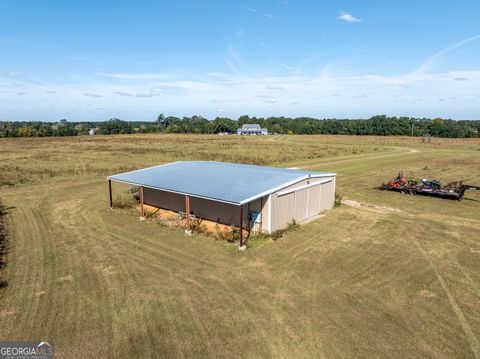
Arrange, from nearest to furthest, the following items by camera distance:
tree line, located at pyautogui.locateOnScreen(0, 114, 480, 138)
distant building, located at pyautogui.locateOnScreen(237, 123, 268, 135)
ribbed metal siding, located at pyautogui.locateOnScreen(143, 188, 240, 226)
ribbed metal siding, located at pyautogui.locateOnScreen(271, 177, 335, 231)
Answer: ribbed metal siding, located at pyautogui.locateOnScreen(271, 177, 335, 231) < ribbed metal siding, located at pyautogui.locateOnScreen(143, 188, 240, 226) < tree line, located at pyautogui.locateOnScreen(0, 114, 480, 138) < distant building, located at pyautogui.locateOnScreen(237, 123, 268, 135)

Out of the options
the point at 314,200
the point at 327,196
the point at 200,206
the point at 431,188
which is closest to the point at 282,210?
the point at 314,200

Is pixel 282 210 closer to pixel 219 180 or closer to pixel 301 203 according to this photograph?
pixel 301 203

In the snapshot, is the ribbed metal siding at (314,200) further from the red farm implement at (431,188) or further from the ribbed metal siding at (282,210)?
the red farm implement at (431,188)

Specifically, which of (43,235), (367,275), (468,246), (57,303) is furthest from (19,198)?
(468,246)

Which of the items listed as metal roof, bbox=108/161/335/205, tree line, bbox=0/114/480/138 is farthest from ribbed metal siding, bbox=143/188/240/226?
tree line, bbox=0/114/480/138

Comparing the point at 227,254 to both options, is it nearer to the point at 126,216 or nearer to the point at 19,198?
the point at 126,216

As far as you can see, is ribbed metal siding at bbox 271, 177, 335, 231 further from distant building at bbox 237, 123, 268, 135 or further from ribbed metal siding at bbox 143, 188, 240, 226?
distant building at bbox 237, 123, 268, 135

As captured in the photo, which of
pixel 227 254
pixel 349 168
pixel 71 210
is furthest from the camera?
pixel 349 168
